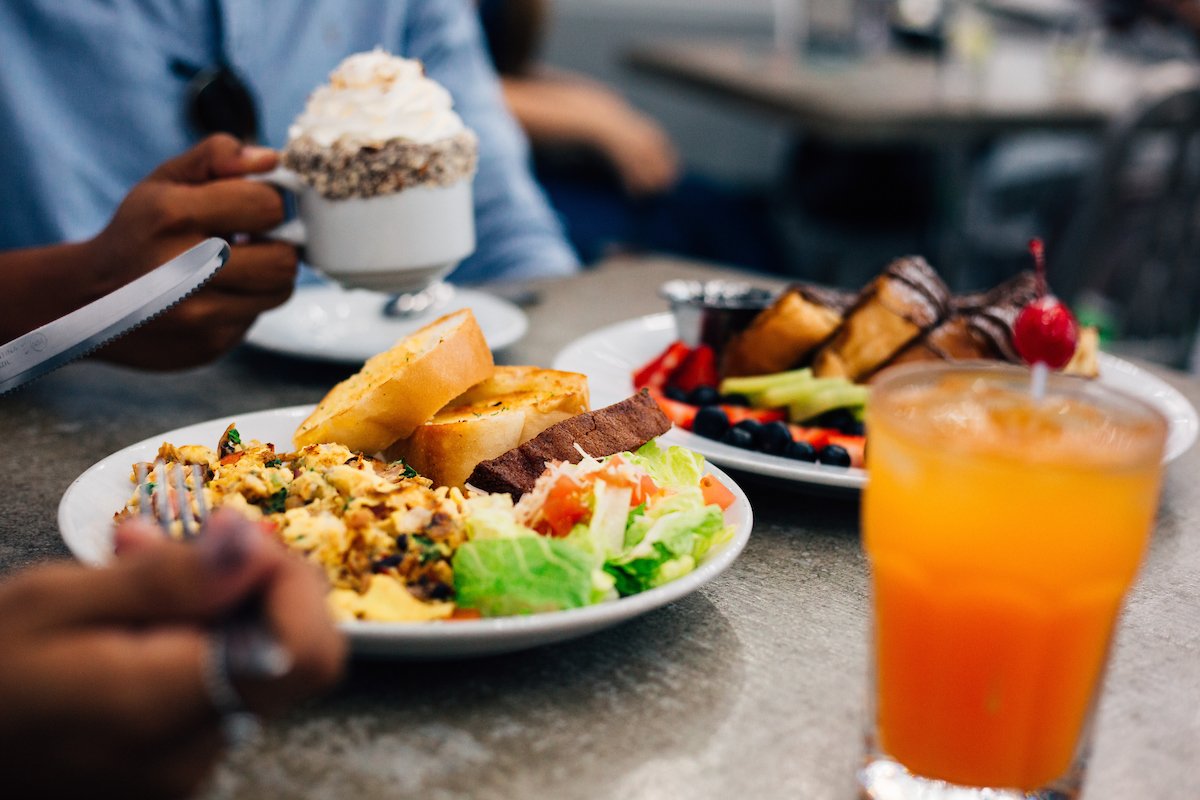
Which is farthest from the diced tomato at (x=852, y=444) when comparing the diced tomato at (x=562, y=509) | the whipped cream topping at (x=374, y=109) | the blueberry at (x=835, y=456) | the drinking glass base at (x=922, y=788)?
the whipped cream topping at (x=374, y=109)

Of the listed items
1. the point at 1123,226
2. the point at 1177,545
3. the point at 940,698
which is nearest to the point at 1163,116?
the point at 1123,226

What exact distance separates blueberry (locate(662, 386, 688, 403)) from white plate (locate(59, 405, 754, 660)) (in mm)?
374

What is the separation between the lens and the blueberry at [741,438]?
125 centimetres

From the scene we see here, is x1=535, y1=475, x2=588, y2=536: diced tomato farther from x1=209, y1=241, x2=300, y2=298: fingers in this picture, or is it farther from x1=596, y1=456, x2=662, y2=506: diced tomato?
x1=209, y1=241, x2=300, y2=298: fingers

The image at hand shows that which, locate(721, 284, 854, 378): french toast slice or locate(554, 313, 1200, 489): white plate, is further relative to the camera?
locate(721, 284, 854, 378): french toast slice

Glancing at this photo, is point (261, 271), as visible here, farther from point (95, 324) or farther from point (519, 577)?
point (519, 577)

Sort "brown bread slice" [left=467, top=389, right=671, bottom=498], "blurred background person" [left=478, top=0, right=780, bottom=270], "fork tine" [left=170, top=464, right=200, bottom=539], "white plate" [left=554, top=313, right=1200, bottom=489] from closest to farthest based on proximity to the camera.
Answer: "fork tine" [left=170, top=464, right=200, bottom=539] → "brown bread slice" [left=467, top=389, right=671, bottom=498] → "white plate" [left=554, top=313, right=1200, bottom=489] → "blurred background person" [left=478, top=0, right=780, bottom=270]

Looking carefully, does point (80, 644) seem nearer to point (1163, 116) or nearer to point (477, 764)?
point (477, 764)

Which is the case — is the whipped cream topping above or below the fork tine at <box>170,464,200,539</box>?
above

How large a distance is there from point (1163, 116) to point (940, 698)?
278 cm

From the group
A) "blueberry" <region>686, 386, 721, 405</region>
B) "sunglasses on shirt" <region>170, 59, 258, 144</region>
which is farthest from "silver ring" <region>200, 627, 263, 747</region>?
"sunglasses on shirt" <region>170, 59, 258, 144</region>

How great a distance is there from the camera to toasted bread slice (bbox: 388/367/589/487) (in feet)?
3.45

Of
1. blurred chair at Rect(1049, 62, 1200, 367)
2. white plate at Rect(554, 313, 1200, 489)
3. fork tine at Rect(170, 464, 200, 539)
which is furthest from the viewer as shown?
blurred chair at Rect(1049, 62, 1200, 367)

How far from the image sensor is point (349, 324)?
178cm
